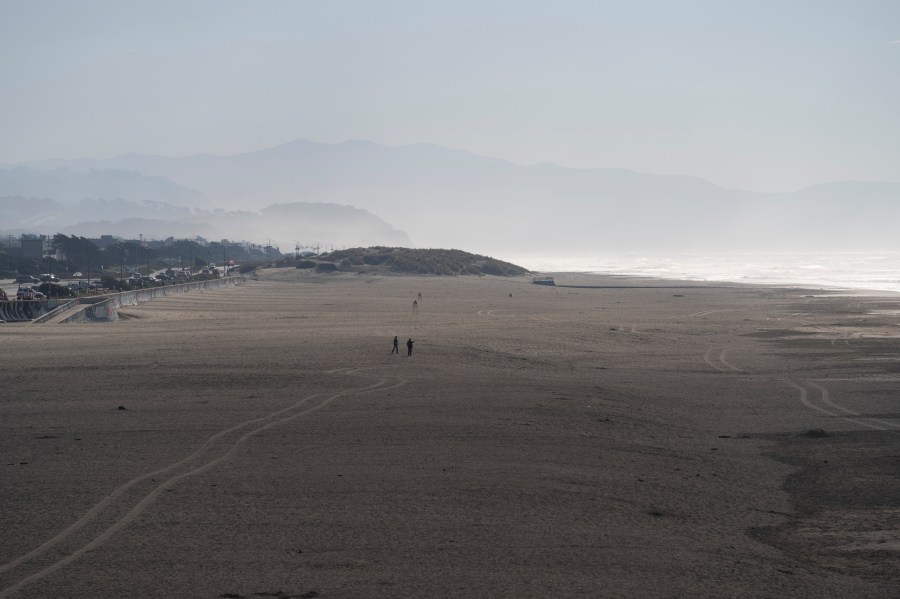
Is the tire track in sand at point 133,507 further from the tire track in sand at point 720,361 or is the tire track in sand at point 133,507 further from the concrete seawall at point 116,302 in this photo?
the concrete seawall at point 116,302

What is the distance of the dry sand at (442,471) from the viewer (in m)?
9.30

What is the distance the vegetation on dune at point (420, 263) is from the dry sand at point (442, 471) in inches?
3563

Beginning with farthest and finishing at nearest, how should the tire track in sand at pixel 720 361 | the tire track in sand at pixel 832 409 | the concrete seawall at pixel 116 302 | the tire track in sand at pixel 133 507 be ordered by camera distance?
1. the concrete seawall at pixel 116 302
2. the tire track in sand at pixel 720 361
3. the tire track in sand at pixel 832 409
4. the tire track in sand at pixel 133 507

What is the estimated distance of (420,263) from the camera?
403 feet

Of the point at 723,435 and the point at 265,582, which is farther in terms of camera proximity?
the point at 723,435

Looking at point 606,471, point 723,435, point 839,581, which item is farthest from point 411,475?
point 723,435

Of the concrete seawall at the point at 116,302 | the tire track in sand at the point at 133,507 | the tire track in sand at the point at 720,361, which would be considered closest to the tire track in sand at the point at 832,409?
the tire track in sand at the point at 720,361

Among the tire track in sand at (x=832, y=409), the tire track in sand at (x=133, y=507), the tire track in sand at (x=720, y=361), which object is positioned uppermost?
the tire track in sand at (x=720, y=361)

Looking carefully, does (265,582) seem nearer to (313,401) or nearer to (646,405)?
(313,401)

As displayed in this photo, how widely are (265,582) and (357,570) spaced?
100cm

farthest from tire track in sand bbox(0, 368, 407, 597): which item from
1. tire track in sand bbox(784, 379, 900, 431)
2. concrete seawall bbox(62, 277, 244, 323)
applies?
concrete seawall bbox(62, 277, 244, 323)

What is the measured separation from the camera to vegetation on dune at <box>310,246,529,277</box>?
120325 millimetres

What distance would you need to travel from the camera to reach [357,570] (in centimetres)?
923

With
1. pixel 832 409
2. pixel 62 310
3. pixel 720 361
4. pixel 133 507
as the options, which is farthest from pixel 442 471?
pixel 62 310
